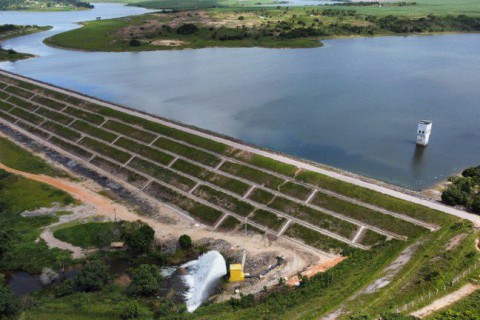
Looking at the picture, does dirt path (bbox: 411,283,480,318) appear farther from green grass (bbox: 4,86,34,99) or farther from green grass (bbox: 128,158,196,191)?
green grass (bbox: 4,86,34,99)

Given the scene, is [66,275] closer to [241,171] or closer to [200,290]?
[200,290]

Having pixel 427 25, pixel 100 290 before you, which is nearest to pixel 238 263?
pixel 100 290

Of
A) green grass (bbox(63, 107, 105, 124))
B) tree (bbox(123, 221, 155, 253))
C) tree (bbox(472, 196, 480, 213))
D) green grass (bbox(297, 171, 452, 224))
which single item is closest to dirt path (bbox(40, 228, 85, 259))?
tree (bbox(123, 221, 155, 253))

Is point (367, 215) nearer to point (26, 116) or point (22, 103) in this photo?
point (26, 116)

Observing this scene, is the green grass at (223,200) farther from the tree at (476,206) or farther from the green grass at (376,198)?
the tree at (476,206)

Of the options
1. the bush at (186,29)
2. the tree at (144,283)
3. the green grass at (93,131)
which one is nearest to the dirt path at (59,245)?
the tree at (144,283)

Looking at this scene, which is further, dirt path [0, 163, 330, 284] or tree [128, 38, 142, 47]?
tree [128, 38, 142, 47]
